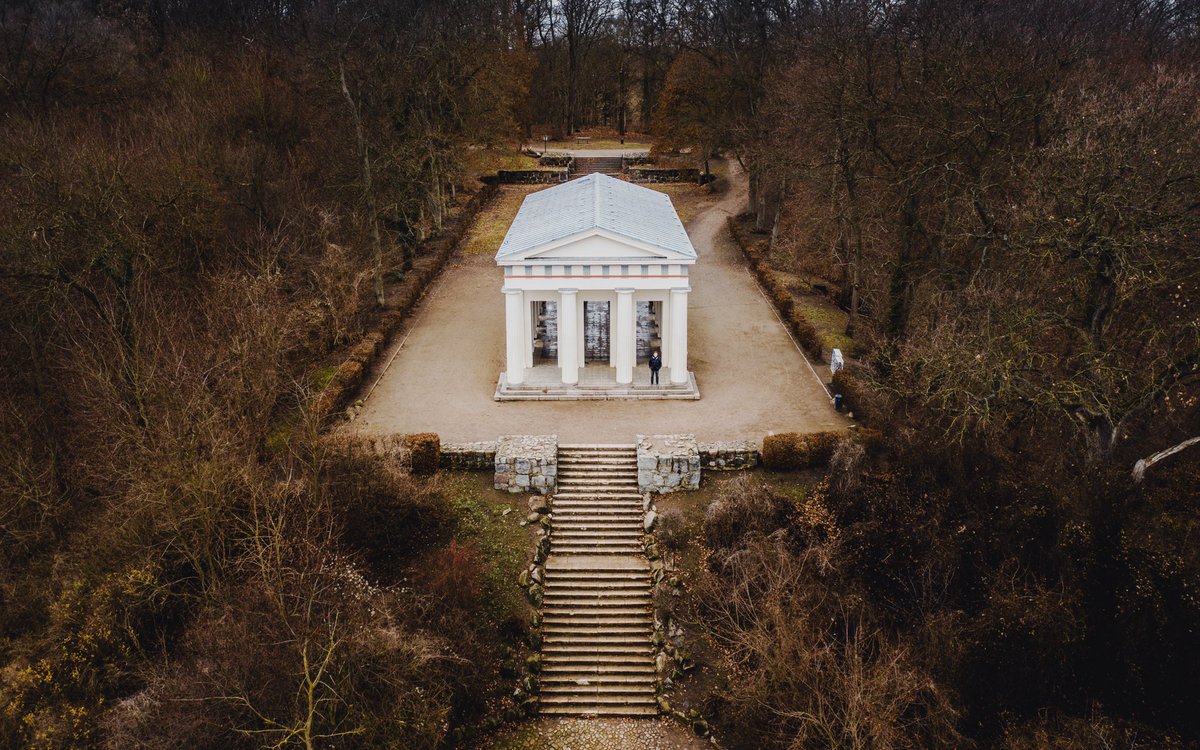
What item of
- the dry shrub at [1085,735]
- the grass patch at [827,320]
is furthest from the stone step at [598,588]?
the grass patch at [827,320]

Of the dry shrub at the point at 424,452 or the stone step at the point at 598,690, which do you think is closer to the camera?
the stone step at the point at 598,690

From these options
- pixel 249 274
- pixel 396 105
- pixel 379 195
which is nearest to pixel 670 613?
pixel 249 274

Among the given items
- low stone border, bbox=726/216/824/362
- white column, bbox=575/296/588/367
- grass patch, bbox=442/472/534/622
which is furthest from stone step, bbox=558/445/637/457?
low stone border, bbox=726/216/824/362

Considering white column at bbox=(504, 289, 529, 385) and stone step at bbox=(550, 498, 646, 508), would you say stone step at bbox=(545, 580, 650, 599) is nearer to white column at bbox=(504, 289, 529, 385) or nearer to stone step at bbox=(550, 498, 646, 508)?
stone step at bbox=(550, 498, 646, 508)

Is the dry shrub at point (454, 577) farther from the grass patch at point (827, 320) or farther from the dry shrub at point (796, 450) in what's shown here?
the grass patch at point (827, 320)

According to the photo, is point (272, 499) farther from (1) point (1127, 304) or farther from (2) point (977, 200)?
(1) point (1127, 304)

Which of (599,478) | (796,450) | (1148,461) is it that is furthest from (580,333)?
(1148,461)
